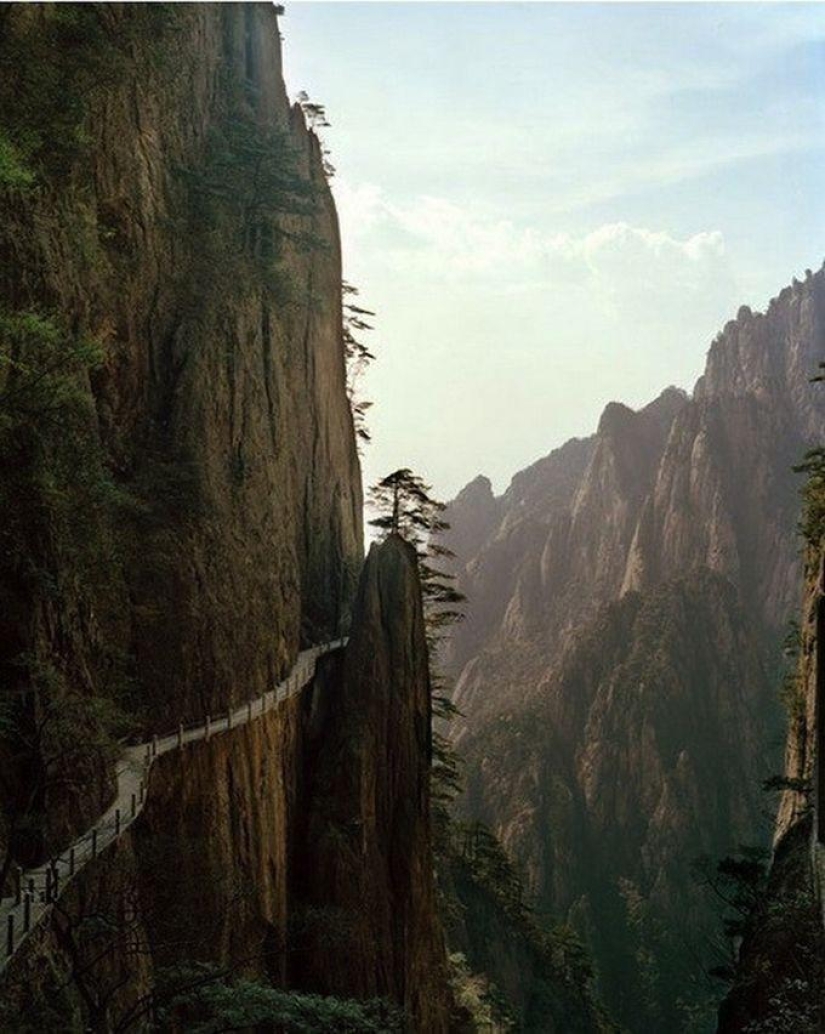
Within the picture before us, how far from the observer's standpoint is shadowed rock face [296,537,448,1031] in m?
25.1

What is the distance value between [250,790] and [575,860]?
8469 centimetres

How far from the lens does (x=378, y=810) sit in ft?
91.5

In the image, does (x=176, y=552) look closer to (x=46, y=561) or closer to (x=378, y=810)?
(x=46, y=561)

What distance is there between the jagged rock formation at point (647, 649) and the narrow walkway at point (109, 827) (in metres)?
63.1

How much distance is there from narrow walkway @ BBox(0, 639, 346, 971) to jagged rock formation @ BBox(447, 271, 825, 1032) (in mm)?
63109

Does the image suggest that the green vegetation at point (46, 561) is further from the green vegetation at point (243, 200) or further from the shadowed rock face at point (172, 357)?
the green vegetation at point (243, 200)

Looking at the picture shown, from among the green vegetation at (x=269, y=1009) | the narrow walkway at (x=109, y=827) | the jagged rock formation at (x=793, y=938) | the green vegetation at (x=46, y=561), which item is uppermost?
the green vegetation at (x=46, y=561)

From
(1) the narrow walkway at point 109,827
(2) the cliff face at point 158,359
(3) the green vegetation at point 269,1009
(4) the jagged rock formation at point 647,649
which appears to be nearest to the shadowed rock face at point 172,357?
(2) the cliff face at point 158,359

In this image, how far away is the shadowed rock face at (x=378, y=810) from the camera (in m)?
25.1

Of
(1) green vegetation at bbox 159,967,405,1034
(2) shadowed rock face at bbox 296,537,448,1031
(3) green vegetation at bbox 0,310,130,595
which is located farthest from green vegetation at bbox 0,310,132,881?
(2) shadowed rock face at bbox 296,537,448,1031

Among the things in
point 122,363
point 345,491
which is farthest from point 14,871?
point 345,491

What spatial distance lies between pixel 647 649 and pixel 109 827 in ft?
364

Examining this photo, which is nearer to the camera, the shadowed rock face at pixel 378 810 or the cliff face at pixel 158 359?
the cliff face at pixel 158 359

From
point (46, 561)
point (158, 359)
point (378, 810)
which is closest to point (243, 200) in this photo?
point (158, 359)
